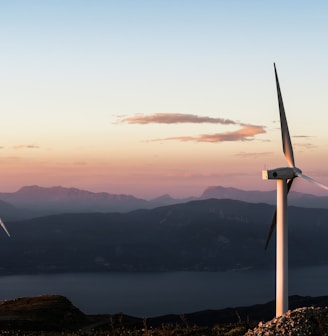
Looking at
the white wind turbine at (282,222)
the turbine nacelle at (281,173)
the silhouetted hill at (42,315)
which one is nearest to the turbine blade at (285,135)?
the white wind turbine at (282,222)

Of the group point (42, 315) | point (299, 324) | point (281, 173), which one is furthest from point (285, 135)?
point (42, 315)

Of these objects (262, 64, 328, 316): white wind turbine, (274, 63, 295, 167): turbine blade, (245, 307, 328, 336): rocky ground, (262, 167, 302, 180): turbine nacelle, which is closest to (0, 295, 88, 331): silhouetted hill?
(262, 64, 328, 316): white wind turbine

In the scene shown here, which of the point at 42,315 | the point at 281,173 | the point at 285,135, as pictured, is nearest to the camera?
the point at 281,173

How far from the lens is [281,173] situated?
50406 millimetres

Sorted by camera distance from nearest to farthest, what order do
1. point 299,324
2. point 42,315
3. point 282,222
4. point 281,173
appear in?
point 299,324, point 282,222, point 281,173, point 42,315

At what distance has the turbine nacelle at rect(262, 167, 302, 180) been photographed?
50.3 metres

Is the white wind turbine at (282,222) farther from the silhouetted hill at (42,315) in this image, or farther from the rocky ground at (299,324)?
the silhouetted hill at (42,315)

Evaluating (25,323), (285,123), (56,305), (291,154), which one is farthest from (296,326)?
(56,305)

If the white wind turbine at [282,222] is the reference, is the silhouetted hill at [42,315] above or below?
below

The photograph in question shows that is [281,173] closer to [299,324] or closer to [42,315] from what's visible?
[299,324]

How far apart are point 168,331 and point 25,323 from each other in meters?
43.1

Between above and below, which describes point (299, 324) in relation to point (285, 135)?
below

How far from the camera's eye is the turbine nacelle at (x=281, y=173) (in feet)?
165

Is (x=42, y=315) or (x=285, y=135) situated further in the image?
(x=42, y=315)
